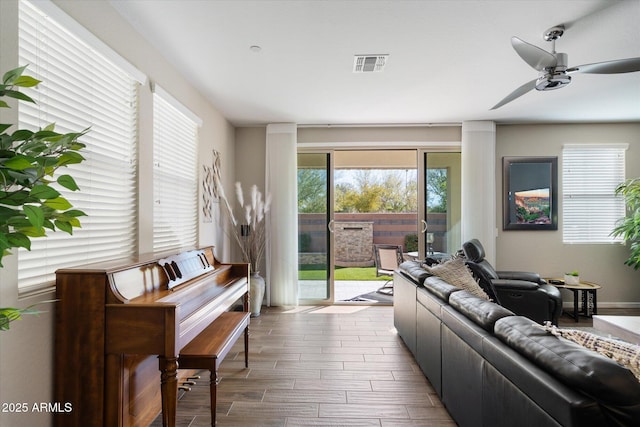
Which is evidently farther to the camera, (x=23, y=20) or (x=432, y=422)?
(x=432, y=422)

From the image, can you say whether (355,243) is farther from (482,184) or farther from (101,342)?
(101,342)

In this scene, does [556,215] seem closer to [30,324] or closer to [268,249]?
[268,249]

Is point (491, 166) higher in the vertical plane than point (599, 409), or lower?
higher

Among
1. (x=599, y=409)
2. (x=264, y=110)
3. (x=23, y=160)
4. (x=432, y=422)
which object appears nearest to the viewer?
(x=23, y=160)

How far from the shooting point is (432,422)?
6.63 feet

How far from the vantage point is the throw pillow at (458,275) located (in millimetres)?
2480

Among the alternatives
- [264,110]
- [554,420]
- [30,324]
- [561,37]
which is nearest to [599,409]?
[554,420]

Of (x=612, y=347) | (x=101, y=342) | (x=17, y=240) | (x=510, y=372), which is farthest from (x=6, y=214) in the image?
(x=612, y=347)

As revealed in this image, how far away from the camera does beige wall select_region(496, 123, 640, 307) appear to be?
4602 millimetres

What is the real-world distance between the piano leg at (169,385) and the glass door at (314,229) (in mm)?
3207

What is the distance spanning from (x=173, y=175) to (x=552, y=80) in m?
3.06

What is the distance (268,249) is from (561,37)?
382 centimetres

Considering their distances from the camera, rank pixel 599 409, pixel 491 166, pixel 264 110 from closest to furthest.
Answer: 1. pixel 599 409
2. pixel 264 110
3. pixel 491 166

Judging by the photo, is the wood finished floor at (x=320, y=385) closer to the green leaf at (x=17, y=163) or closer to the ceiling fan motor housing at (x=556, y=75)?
the green leaf at (x=17, y=163)
